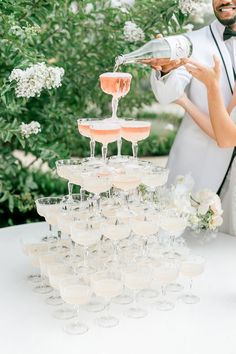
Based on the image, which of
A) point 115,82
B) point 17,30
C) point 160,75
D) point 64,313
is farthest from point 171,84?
point 64,313

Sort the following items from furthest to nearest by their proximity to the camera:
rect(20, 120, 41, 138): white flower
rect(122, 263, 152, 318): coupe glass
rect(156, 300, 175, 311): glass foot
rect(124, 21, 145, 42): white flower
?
rect(124, 21, 145, 42): white flower, rect(20, 120, 41, 138): white flower, rect(156, 300, 175, 311): glass foot, rect(122, 263, 152, 318): coupe glass

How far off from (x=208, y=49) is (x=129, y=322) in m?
1.50

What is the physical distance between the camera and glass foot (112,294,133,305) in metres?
2.43

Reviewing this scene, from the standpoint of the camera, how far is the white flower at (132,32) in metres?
3.69

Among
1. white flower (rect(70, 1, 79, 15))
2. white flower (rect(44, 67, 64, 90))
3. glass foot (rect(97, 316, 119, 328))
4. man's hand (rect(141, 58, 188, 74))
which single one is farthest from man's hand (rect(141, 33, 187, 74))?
white flower (rect(70, 1, 79, 15))

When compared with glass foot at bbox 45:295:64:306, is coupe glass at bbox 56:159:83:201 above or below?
above

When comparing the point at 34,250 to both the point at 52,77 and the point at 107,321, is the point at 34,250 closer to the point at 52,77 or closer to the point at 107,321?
the point at 107,321

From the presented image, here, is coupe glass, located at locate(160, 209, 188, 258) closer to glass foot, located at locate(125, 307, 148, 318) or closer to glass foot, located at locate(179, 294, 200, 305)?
glass foot, located at locate(179, 294, 200, 305)

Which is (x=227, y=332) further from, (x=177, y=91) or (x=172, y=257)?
(x=177, y=91)

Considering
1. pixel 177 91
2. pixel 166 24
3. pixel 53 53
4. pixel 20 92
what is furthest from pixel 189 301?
pixel 53 53

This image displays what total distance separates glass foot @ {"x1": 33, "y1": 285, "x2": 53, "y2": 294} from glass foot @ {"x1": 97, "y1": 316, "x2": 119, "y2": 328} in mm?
314

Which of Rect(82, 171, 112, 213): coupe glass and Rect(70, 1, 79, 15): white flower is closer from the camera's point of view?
Rect(82, 171, 112, 213): coupe glass

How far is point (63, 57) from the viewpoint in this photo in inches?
164

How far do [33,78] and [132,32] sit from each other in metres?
0.87
